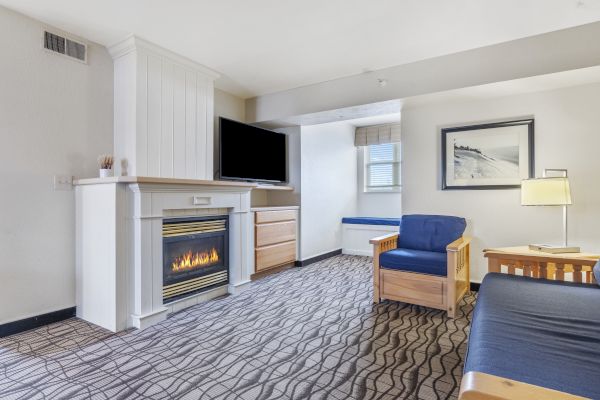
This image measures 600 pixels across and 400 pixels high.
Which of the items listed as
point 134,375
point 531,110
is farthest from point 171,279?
point 531,110

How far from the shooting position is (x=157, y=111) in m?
3.08

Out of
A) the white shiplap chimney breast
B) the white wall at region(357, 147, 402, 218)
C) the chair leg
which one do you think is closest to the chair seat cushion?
the chair leg

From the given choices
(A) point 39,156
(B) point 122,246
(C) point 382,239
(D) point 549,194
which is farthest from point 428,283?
(A) point 39,156

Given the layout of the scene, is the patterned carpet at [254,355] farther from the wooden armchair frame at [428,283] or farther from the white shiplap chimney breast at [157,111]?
the white shiplap chimney breast at [157,111]

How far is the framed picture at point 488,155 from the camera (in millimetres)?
3248

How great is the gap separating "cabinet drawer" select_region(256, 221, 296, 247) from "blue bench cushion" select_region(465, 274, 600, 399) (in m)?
2.72

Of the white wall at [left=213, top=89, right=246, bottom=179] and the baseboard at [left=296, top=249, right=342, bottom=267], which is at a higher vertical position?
the white wall at [left=213, top=89, right=246, bottom=179]

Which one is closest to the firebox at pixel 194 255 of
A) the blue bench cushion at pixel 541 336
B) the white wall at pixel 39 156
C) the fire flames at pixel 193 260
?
the fire flames at pixel 193 260

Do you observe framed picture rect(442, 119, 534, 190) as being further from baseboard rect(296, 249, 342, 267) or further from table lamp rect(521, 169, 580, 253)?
baseboard rect(296, 249, 342, 267)

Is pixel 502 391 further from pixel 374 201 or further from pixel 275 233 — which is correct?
pixel 374 201

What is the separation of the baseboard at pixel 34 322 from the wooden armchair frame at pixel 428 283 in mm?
2771

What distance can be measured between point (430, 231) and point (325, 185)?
237cm

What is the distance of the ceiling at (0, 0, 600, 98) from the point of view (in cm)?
237

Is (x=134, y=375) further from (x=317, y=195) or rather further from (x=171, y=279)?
(x=317, y=195)
